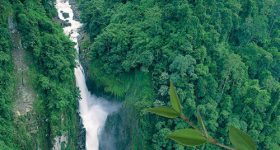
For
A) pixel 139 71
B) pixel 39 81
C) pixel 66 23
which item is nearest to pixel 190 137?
pixel 39 81

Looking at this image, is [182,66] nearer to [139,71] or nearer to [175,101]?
[139,71]

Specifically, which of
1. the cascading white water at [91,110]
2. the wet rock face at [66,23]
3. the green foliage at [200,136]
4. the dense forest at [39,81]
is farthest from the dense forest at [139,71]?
the green foliage at [200,136]

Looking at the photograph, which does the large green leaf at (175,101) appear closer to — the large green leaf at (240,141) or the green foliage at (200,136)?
the green foliage at (200,136)

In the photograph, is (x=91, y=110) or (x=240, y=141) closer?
(x=240, y=141)

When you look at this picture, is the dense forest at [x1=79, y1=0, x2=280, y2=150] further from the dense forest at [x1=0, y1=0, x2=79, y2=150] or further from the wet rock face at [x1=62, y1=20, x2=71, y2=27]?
the dense forest at [x1=0, y1=0, x2=79, y2=150]

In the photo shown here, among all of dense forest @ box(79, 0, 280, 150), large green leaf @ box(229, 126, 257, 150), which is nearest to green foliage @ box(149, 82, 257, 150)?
large green leaf @ box(229, 126, 257, 150)

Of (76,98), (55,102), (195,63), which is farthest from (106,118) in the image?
(195,63)
